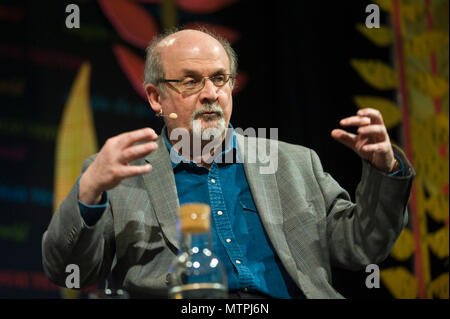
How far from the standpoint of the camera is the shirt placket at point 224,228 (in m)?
1.86

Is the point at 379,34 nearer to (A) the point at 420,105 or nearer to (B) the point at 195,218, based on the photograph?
(A) the point at 420,105

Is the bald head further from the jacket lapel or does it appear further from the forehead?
the jacket lapel

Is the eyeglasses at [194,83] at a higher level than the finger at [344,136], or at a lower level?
higher

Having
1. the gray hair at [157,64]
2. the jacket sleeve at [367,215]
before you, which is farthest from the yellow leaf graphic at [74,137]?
the jacket sleeve at [367,215]

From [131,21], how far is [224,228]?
5.28 ft

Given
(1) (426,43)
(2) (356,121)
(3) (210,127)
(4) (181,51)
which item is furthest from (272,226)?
(1) (426,43)

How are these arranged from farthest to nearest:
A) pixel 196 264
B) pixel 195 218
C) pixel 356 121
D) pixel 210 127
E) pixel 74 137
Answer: pixel 74 137, pixel 210 127, pixel 356 121, pixel 196 264, pixel 195 218

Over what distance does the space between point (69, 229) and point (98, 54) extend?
1.52 meters

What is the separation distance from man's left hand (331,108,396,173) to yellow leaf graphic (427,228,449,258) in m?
1.69

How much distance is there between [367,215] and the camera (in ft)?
6.17

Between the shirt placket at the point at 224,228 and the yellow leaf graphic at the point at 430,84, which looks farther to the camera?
the yellow leaf graphic at the point at 430,84

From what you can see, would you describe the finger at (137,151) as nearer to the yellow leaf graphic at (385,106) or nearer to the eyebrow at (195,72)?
the eyebrow at (195,72)

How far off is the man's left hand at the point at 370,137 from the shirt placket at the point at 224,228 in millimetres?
499

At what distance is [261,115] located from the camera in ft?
11.0
